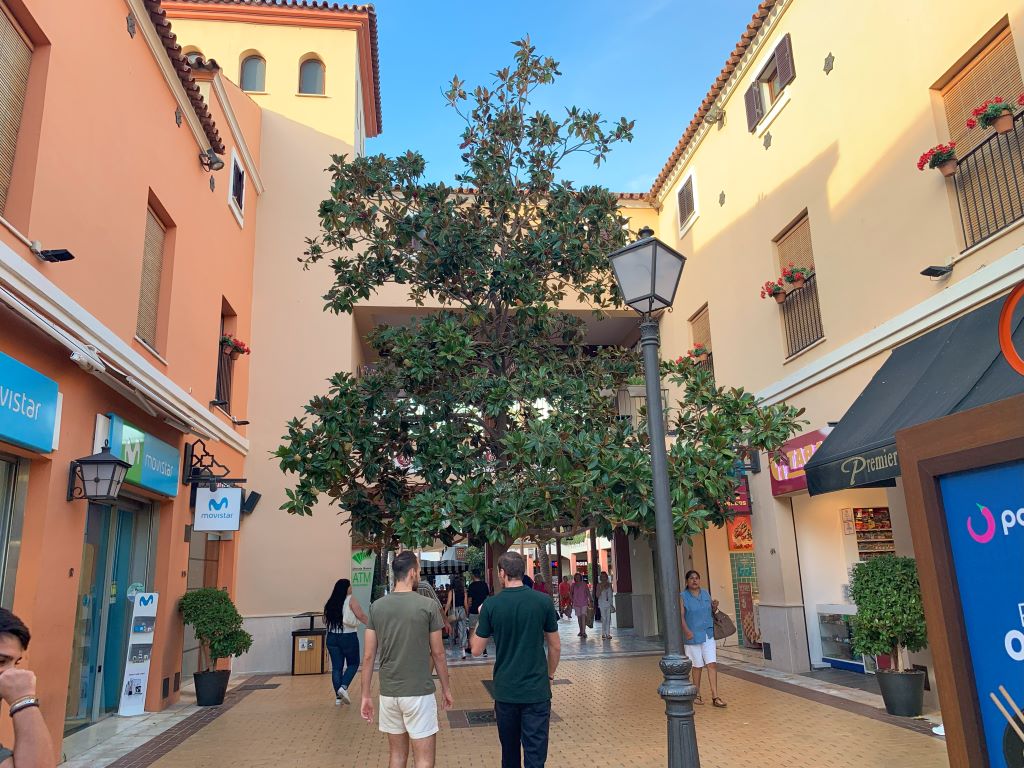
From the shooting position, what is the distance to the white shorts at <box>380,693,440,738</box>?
16.6 ft

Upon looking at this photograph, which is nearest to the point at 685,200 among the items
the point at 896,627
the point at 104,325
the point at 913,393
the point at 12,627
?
the point at 913,393

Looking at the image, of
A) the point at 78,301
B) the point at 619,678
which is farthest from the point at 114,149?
the point at 619,678

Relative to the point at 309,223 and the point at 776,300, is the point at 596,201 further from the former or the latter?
the point at 309,223

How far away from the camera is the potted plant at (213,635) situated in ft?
34.7

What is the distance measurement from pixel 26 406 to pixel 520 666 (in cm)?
498

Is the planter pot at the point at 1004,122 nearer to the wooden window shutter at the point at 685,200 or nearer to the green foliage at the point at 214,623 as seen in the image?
the wooden window shutter at the point at 685,200

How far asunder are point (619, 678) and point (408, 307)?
8.85 metres

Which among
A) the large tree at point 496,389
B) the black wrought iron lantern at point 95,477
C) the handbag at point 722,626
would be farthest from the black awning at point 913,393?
the black wrought iron lantern at point 95,477

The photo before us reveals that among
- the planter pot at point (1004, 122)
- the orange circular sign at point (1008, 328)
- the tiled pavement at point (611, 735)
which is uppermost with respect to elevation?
the planter pot at point (1004, 122)

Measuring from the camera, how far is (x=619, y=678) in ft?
39.4

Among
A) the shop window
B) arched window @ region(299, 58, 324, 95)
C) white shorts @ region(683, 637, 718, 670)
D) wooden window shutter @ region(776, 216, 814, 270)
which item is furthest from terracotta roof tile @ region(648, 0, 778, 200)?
white shorts @ region(683, 637, 718, 670)

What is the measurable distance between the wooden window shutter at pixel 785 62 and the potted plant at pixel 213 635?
1190cm

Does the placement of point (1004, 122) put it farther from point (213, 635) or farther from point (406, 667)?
point (213, 635)

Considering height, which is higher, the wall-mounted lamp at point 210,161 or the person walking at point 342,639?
the wall-mounted lamp at point 210,161
